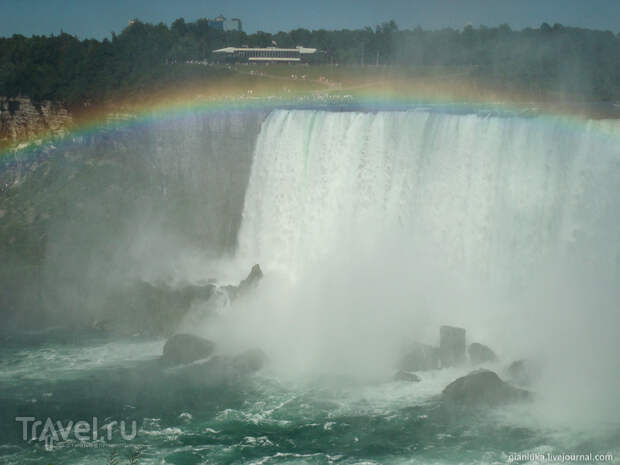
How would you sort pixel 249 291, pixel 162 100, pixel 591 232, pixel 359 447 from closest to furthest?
1. pixel 359 447
2. pixel 591 232
3. pixel 249 291
4. pixel 162 100

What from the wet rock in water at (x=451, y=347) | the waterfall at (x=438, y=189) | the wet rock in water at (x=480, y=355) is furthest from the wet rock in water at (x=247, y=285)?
the wet rock in water at (x=480, y=355)

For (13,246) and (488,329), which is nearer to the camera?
(488,329)

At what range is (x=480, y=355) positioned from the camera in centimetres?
1884

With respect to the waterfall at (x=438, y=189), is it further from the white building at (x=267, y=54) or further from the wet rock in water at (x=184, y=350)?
the white building at (x=267, y=54)

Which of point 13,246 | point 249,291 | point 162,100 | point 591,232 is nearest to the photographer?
point 591,232

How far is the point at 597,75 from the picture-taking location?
32.0m

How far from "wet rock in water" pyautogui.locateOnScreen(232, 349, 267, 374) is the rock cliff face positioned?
50.4 feet

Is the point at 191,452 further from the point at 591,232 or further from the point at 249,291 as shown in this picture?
the point at 591,232

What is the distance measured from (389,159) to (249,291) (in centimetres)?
590

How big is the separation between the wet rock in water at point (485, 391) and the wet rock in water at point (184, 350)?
270 inches

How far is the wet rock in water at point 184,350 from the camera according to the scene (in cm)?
2027

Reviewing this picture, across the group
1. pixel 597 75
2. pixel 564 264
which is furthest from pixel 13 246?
pixel 597 75

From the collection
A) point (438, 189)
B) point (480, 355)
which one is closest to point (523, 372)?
point (480, 355)

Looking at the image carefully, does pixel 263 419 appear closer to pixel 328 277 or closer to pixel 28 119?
pixel 328 277
